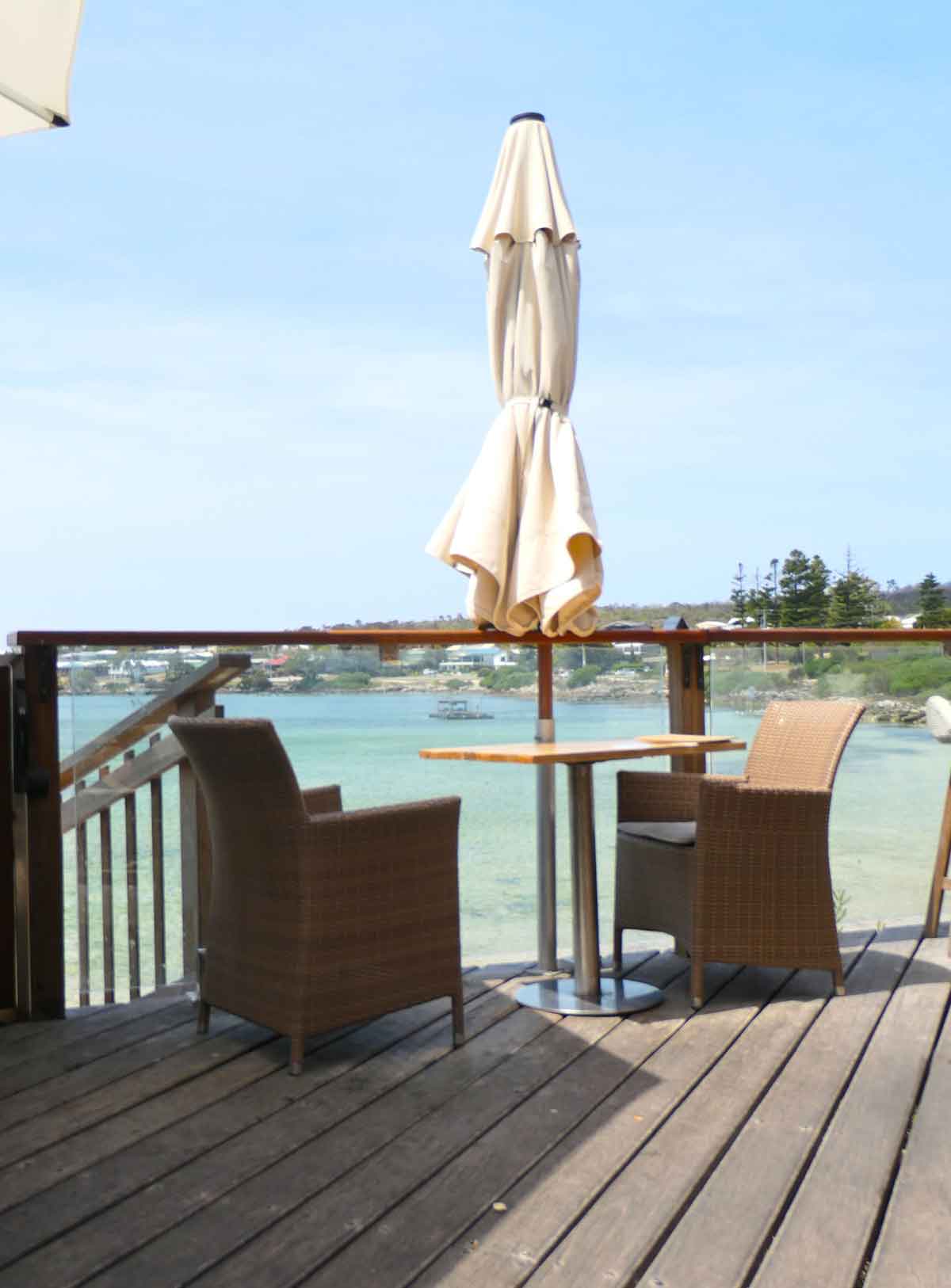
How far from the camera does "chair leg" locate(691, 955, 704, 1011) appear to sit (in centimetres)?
354

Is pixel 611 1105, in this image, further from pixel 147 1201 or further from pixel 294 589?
pixel 294 589

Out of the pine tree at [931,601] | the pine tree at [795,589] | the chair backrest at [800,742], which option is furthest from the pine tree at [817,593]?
the chair backrest at [800,742]

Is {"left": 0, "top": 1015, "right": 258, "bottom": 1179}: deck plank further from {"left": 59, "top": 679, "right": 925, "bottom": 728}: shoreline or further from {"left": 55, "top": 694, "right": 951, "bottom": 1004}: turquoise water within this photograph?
{"left": 59, "top": 679, "right": 925, "bottom": 728}: shoreline

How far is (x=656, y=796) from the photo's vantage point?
4164 millimetres

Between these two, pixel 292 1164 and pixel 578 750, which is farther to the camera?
pixel 578 750

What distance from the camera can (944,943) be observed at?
171 inches

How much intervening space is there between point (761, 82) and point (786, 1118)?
29.0 m

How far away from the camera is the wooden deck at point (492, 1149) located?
2.03m

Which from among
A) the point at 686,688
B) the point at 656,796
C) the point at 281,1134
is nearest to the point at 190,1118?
the point at 281,1134

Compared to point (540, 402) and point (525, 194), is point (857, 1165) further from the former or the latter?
point (525, 194)

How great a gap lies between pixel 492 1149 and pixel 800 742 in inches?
78.5

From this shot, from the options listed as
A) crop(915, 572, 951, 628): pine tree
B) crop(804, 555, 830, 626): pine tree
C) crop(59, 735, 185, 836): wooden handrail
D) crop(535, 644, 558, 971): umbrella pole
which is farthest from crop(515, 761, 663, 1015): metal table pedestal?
crop(804, 555, 830, 626): pine tree

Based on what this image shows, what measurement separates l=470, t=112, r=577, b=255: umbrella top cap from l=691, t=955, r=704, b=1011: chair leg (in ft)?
7.67

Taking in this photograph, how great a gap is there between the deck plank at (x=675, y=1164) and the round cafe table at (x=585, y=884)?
0.43 metres
